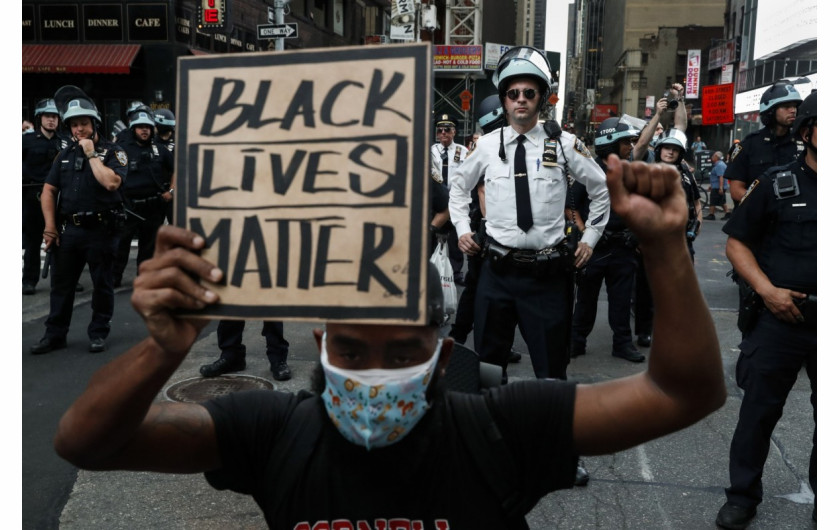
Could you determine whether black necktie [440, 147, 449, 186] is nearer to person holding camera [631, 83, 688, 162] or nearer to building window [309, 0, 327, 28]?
person holding camera [631, 83, 688, 162]

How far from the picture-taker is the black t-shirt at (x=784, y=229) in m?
3.79

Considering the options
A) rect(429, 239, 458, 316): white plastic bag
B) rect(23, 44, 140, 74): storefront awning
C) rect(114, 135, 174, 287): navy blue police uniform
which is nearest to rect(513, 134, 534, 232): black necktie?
rect(429, 239, 458, 316): white plastic bag

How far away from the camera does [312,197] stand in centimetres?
162

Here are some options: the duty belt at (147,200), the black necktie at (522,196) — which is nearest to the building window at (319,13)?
the duty belt at (147,200)

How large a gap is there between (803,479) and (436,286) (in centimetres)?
361

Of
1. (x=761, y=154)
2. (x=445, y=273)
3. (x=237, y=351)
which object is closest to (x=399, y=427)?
(x=237, y=351)

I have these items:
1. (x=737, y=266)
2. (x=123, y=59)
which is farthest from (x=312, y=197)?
(x=123, y=59)

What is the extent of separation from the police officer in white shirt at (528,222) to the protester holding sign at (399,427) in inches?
96.2

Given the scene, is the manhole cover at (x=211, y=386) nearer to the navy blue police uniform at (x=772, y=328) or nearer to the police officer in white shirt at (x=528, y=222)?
the police officer in white shirt at (x=528, y=222)

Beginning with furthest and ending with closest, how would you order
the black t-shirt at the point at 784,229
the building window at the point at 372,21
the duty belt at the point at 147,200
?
1. the building window at the point at 372,21
2. the duty belt at the point at 147,200
3. the black t-shirt at the point at 784,229

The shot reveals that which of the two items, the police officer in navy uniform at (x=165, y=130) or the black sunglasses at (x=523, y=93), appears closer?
the black sunglasses at (x=523, y=93)

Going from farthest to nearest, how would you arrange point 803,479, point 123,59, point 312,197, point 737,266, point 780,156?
point 123,59 < point 780,156 < point 803,479 < point 737,266 < point 312,197

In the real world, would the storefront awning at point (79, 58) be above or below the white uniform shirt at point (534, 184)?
above

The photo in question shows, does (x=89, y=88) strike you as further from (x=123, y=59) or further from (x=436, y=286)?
(x=436, y=286)
